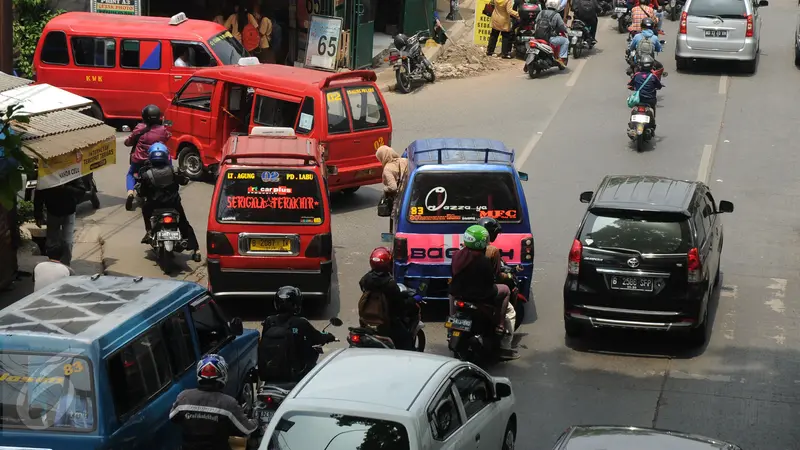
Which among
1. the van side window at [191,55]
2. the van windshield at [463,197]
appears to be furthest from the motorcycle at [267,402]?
the van side window at [191,55]

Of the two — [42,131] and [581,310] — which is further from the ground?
[42,131]

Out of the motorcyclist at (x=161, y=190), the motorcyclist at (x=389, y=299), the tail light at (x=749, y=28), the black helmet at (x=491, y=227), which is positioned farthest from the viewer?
the tail light at (x=749, y=28)

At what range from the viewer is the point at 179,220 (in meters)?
14.8

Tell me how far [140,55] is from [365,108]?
622 cm

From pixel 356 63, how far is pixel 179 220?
1266cm

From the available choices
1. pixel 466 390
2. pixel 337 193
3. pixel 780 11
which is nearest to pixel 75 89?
pixel 337 193

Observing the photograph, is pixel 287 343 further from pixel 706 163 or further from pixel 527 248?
pixel 706 163

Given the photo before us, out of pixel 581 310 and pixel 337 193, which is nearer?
pixel 581 310

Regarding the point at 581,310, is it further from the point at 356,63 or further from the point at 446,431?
the point at 356,63

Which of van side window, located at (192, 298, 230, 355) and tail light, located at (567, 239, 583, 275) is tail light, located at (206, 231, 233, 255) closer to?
van side window, located at (192, 298, 230, 355)

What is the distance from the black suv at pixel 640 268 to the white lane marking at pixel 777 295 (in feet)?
5.59

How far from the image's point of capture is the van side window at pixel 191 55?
2214 centimetres

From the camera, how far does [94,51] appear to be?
2222 centimetres

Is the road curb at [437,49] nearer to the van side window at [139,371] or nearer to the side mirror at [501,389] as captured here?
the side mirror at [501,389]
